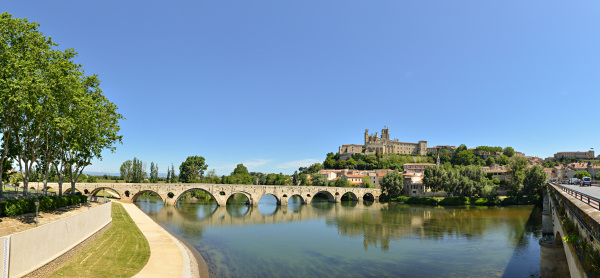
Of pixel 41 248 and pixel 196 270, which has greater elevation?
pixel 41 248

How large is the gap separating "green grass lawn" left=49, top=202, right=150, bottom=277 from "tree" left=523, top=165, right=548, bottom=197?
66.2m

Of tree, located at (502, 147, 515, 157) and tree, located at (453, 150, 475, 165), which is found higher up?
tree, located at (502, 147, 515, 157)

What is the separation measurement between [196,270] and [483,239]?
2517 centimetres

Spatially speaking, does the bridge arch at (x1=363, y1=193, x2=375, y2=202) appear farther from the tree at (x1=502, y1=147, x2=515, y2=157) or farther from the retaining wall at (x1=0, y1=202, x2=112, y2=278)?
the tree at (x1=502, y1=147, x2=515, y2=157)

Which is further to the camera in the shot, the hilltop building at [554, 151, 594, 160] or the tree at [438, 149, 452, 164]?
the hilltop building at [554, 151, 594, 160]

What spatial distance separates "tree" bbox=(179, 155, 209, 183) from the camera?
276ft

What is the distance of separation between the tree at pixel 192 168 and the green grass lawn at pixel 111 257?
6148 centimetres

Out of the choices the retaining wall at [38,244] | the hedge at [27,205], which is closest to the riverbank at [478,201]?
the hedge at [27,205]

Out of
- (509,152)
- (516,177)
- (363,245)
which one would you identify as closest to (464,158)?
(509,152)

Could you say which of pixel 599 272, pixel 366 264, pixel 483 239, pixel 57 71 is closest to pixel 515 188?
pixel 483 239

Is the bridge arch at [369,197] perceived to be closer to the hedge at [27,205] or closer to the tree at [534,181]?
the tree at [534,181]

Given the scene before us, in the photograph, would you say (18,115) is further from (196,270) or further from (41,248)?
(196,270)

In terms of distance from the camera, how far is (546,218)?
30094mm

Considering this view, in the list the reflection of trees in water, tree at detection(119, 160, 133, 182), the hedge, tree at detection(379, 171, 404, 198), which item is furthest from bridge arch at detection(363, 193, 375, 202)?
the hedge
